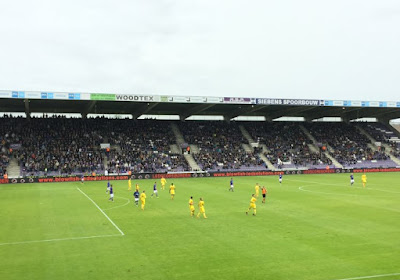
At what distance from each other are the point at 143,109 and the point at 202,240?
48.5 metres

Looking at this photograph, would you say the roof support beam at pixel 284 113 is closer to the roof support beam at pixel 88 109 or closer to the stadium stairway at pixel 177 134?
the stadium stairway at pixel 177 134

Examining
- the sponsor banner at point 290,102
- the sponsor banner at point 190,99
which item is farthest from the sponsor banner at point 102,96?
the sponsor banner at point 290,102

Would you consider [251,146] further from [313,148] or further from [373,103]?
[373,103]

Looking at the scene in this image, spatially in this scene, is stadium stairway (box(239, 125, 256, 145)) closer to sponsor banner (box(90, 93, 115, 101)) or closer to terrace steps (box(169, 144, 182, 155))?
terrace steps (box(169, 144, 182, 155))

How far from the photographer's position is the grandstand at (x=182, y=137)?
55.7 meters

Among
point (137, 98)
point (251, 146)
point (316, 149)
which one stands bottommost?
point (316, 149)

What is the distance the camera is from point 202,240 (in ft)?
58.3

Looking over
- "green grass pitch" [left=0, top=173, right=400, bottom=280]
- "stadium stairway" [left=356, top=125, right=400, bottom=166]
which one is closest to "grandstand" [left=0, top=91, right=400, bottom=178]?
"stadium stairway" [left=356, top=125, right=400, bottom=166]

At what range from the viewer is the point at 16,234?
62.4 ft

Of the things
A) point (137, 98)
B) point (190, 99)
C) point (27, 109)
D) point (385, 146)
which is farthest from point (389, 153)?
point (27, 109)

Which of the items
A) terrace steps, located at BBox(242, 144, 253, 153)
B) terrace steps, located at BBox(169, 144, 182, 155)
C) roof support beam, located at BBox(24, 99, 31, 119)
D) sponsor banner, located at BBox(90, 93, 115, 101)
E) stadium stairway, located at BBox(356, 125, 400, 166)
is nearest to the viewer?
sponsor banner, located at BBox(90, 93, 115, 101)

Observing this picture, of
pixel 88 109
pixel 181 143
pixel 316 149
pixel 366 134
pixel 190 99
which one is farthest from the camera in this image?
pixel 366 134

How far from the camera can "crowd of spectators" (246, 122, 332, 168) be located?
6681cm

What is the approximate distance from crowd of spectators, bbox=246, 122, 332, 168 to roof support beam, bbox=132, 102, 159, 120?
2129cm
